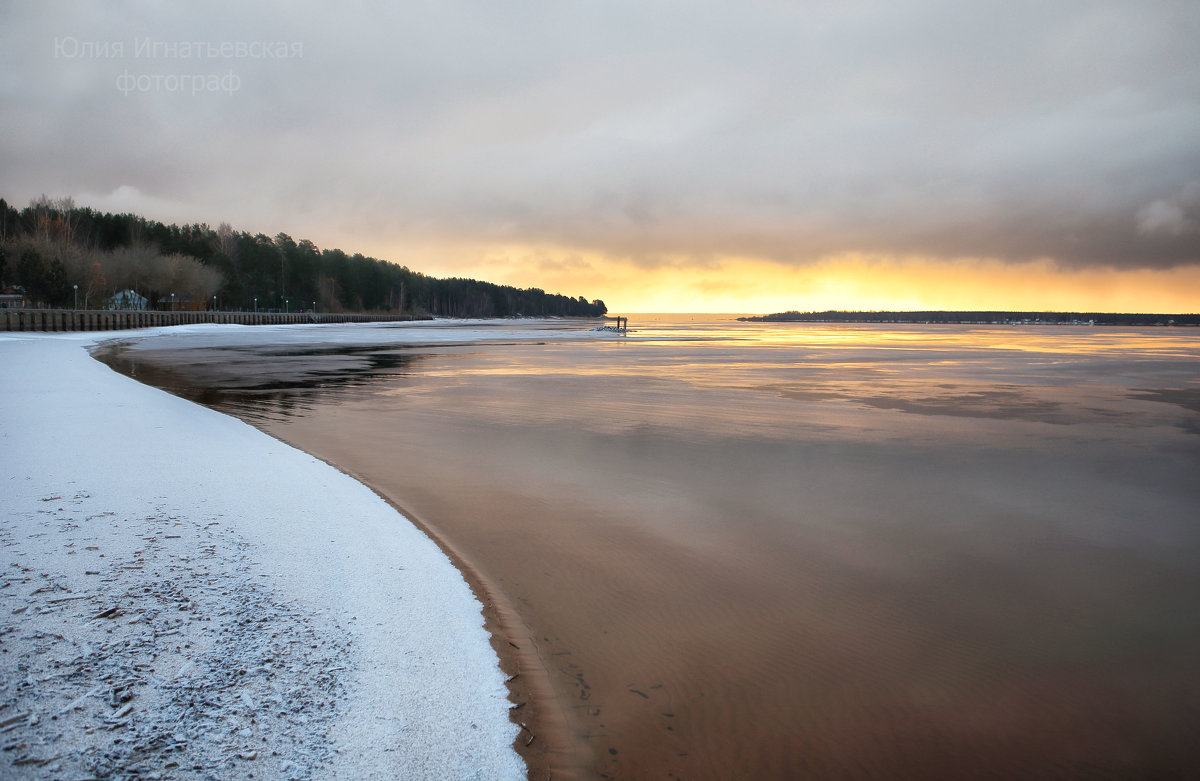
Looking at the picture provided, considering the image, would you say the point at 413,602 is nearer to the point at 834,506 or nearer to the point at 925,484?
the point at 834,506

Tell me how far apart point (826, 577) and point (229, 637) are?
4.48 metres

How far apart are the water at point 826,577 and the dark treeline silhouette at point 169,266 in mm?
70077

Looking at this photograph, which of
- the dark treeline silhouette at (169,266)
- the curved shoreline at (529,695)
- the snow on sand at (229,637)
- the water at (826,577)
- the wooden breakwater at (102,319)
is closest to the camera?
the snow on sand at (229,637)

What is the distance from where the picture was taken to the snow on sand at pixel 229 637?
9.18 feet

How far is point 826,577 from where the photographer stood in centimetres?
552

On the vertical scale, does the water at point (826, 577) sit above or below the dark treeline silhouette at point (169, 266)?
below

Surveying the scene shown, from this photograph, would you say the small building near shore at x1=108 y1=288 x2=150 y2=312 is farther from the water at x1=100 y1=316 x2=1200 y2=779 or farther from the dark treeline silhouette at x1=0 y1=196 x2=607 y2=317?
the water at x1=100 y1=316 x2=1200 y2=779

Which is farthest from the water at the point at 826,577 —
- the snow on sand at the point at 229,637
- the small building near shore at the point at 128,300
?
the small building near shore at the point at 128,300

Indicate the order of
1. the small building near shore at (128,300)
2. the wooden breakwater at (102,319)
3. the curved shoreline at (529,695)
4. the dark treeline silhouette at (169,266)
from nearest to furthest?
the curved shoreline at (529,695) < the wooden breakwater at (102,319) < the dark treeline silhouette at (169,266) < the small building near shore at (128,300)

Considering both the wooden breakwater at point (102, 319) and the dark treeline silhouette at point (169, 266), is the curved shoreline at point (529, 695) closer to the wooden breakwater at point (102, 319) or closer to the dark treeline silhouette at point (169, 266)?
the wooden breakwater at point (102, 319)

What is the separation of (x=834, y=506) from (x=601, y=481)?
292 centimetres

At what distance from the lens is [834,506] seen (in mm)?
7512

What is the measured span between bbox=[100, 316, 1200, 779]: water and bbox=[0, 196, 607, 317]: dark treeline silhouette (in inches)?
2759

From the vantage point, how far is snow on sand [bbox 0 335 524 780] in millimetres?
2797
